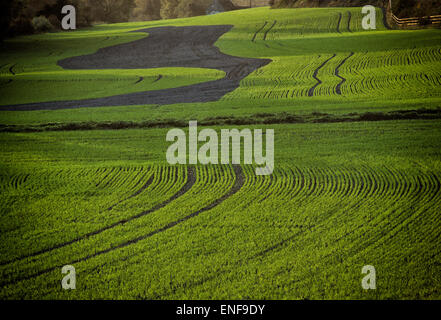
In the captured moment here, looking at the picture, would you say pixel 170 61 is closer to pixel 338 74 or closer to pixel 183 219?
pixel 338 74

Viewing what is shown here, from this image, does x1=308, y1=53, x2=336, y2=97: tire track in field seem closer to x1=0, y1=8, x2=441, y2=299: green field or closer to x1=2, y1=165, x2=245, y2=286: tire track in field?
x1=0, y1=8, x2=441, y2=299: green field

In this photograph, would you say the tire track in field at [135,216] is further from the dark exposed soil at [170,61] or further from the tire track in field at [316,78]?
the tire track in field at [316,78]

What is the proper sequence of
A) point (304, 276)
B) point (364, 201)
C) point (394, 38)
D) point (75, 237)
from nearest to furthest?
1. point (304, 276)
2. point (75, 237)
3. point (364, 201)
4. point (394, 38)

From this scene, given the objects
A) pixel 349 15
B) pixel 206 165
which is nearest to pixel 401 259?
pixel 206 165

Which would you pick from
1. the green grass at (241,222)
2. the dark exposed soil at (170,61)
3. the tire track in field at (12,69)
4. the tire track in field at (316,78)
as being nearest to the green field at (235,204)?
the green grass at (241,222)
